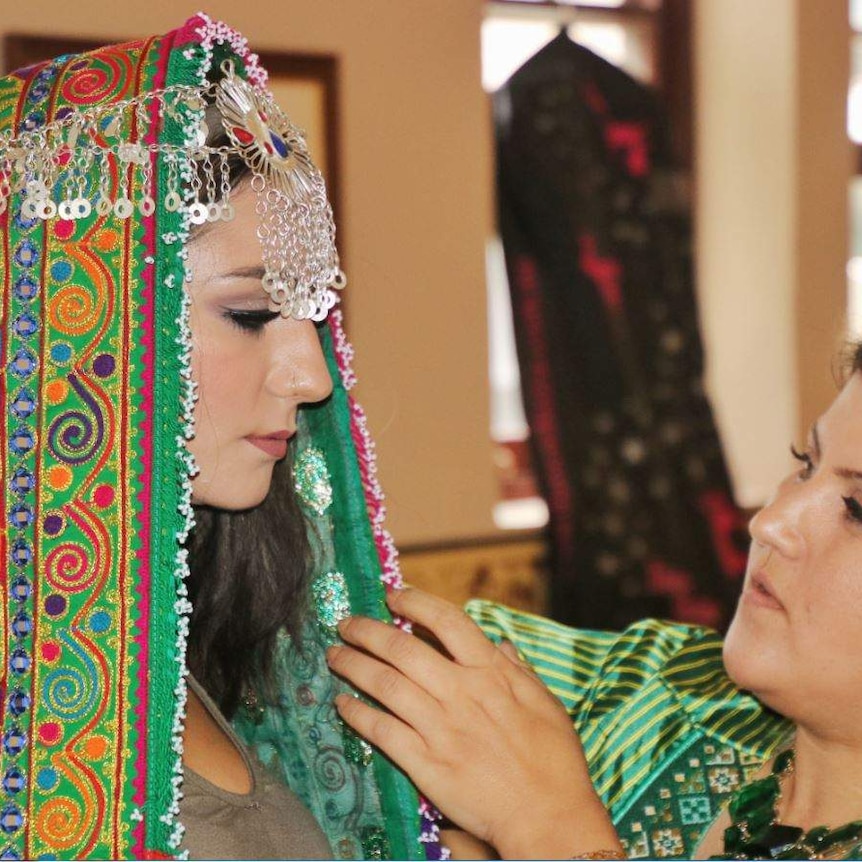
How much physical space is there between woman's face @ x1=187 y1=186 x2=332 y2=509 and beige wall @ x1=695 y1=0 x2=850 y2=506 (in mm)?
2398

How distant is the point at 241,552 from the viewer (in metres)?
1.50

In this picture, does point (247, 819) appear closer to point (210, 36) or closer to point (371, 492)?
point (371, 492)

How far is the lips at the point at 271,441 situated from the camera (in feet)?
4.14

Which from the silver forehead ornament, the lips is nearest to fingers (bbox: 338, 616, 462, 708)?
the lips

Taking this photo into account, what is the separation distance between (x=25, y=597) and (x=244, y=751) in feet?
1.25

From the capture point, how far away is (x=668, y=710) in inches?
63.8

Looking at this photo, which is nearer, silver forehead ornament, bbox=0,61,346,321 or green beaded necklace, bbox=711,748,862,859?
silver forehead ornament, bbox=0,61,346,321

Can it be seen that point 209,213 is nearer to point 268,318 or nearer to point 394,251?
point 268,318

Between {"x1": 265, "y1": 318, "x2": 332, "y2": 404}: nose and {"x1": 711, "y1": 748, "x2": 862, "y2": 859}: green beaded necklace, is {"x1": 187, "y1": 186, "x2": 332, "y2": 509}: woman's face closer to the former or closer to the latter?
{"x1": 265, "y1": 318, "x2": 332, "y2": 404}: nose

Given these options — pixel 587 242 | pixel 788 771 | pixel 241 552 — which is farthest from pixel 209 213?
pixel 587 242

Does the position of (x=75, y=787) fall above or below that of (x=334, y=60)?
below

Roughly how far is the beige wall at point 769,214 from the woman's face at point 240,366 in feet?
7.87

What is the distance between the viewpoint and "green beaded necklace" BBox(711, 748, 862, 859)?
1343 millimetres

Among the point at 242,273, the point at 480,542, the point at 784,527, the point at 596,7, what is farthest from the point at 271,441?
the point at 596,7
